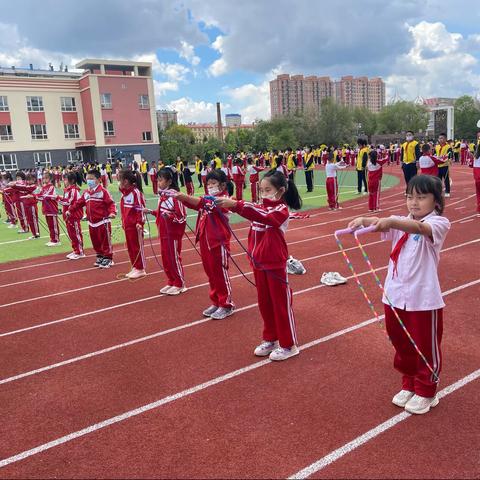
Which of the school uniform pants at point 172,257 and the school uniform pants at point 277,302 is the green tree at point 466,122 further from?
the school uniform pants at point 277,302

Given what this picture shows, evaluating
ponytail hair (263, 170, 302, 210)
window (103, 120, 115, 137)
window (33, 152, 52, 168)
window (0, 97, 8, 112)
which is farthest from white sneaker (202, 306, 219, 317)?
window (0, 97, 8, 112)

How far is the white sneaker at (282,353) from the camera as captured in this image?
4.59 meters

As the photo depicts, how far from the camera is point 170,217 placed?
6.79 m

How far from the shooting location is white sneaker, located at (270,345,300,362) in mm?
4590

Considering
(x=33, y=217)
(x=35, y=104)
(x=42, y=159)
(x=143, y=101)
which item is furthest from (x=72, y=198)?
(x=143, y=101)

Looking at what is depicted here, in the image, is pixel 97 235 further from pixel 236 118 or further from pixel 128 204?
pixel 236 118

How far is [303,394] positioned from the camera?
3957 mm

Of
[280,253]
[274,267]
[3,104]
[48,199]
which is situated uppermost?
[3,104]

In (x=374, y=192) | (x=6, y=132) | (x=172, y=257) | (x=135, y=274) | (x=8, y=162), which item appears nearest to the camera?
(x=172, y=257)

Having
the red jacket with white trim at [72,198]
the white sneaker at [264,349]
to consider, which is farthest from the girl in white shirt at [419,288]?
the red jacket with white trim at [72,198]

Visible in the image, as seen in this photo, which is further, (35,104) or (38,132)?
(38,132)

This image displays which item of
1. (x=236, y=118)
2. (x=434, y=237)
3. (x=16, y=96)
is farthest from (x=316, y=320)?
(x=236, y=118)

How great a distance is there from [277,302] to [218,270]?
5.06 feet

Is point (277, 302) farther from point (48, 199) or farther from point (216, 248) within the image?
point (48, 199)
